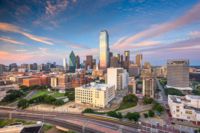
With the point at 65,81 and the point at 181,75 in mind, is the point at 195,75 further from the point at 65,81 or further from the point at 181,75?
the point at 65,81

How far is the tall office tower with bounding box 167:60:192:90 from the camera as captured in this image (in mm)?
21766

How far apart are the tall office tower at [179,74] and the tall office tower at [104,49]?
26181 mm

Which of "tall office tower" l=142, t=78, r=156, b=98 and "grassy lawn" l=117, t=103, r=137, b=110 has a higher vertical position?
"tall office tower" l=142, t=78, r=156, b=98

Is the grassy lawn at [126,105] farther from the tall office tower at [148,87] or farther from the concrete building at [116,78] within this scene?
the concrete building at [116,78]

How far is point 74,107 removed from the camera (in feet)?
46.0

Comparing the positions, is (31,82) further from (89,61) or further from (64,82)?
(89,61)

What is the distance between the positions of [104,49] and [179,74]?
2859 centimetres

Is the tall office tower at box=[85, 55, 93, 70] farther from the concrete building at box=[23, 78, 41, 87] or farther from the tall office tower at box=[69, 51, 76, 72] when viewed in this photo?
the concrete building at box=[23, 78, 41, 87]

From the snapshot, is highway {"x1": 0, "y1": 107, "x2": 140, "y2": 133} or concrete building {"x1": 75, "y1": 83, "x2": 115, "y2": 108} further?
concrete building {"x1": 75, "y1": 83, "x2": 115, "y2": 108}

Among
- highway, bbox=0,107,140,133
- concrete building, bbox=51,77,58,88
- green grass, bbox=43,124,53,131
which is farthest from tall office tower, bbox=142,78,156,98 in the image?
concrete building, bbox=51,77,58,88

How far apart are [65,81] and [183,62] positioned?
1966 cm

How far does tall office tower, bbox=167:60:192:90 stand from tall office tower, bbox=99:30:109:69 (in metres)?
26.2

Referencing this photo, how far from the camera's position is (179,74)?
2233 cm

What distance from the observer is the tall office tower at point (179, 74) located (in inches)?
857
